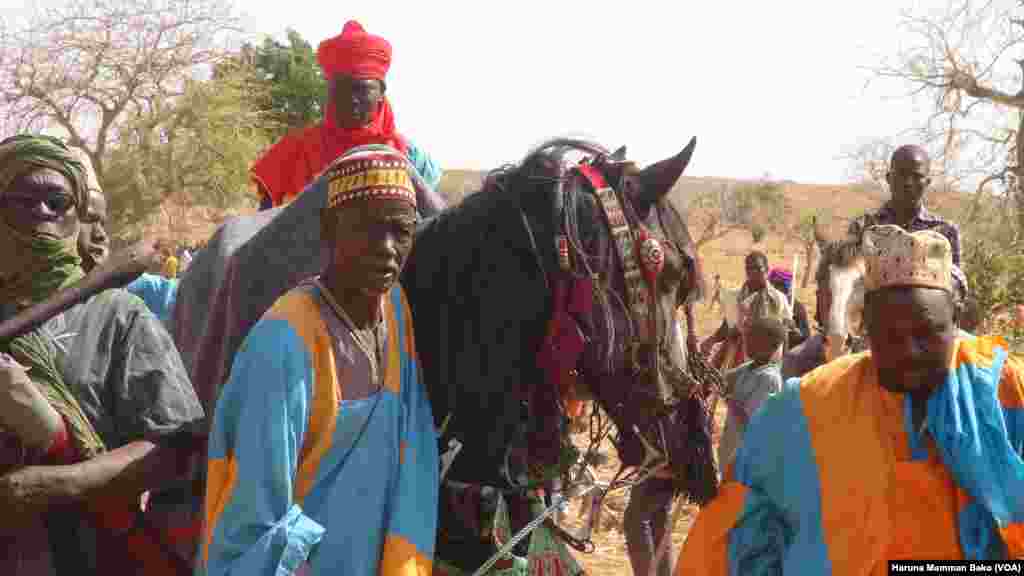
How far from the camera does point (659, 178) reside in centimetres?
300

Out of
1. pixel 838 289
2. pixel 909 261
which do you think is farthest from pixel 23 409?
pixel 838 289

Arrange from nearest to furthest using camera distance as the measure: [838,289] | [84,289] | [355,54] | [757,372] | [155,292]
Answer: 1. [84,289]
2. [355,54]
3. [155,292]
4. [838,289]
5. [757,372]

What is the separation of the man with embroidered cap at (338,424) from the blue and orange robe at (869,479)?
3.03ft

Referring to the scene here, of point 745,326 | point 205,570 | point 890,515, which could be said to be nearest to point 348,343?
point 205,570

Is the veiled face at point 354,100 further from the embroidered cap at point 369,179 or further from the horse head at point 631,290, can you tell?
the embroidered cap at point 369,179

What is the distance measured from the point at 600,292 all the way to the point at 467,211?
1.51ft

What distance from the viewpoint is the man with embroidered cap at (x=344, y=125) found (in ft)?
14.3

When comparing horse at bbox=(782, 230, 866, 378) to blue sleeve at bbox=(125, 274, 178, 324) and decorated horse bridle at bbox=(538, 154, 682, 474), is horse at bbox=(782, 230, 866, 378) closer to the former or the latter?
decorated horse bridle at bbox=(538, 154, 682, 474)

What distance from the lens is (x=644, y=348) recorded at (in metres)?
2.89

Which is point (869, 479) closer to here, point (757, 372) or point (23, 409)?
point (23, 409)

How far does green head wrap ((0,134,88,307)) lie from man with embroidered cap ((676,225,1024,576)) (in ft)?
5.86

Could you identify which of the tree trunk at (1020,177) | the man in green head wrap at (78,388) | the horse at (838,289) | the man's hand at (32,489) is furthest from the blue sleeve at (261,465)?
the tree trunk at (1020,177)

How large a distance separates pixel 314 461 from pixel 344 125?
7.08 ft

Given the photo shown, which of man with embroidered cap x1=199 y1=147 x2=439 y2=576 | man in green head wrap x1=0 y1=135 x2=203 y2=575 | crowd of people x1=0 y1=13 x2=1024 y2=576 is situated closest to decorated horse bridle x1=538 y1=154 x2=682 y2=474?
crowd of people x1=0 y1=13 x2=1024 y2=576
